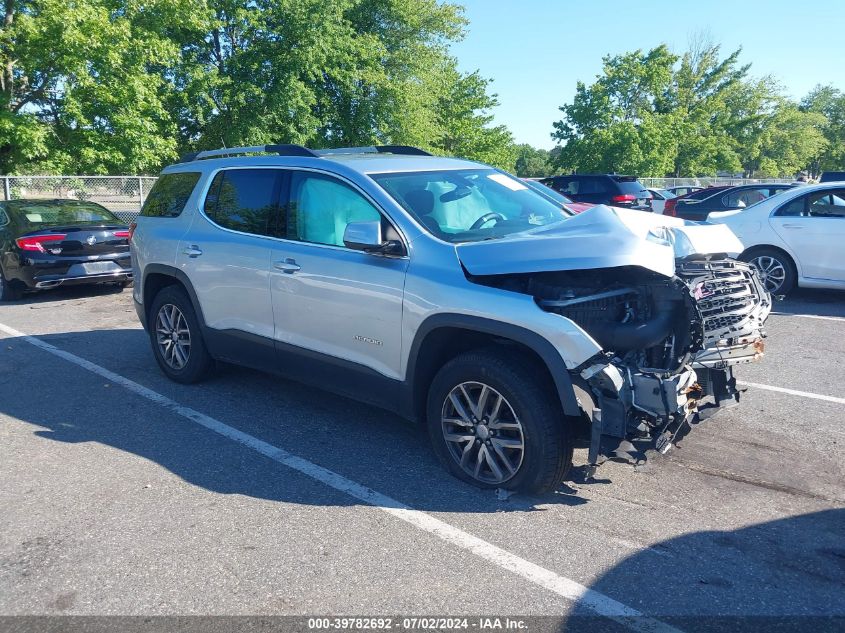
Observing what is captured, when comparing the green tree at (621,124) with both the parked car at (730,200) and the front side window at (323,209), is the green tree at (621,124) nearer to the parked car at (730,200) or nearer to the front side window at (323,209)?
the parked car at (730,200)

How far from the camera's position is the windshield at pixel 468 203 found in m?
4.48

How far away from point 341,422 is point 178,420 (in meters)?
1.22

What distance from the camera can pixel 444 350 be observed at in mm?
4285

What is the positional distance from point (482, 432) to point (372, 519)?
77 cm

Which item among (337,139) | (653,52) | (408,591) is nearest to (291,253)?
(408,591)

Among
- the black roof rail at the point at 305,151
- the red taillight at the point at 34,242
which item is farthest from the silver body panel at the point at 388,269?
the red taillight at the point at 34,242

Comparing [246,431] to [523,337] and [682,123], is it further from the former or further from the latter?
[682,123]

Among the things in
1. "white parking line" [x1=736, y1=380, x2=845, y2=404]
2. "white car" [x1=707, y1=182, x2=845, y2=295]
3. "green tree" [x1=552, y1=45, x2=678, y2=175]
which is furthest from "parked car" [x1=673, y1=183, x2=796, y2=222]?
"green tree" [x1=552, y1=45, x2=678, y2=175]

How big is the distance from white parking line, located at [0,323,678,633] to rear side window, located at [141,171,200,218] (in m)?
1.66

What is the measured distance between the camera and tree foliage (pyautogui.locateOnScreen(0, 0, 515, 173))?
1914 cm

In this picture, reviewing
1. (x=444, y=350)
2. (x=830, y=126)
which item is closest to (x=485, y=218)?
(x=444, y=350)

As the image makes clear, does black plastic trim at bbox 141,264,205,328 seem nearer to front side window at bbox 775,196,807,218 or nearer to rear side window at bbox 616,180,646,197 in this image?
front side window at bbox 775,196,807,218

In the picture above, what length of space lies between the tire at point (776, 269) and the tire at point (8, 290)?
34.3ft

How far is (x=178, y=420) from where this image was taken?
17.5ft
